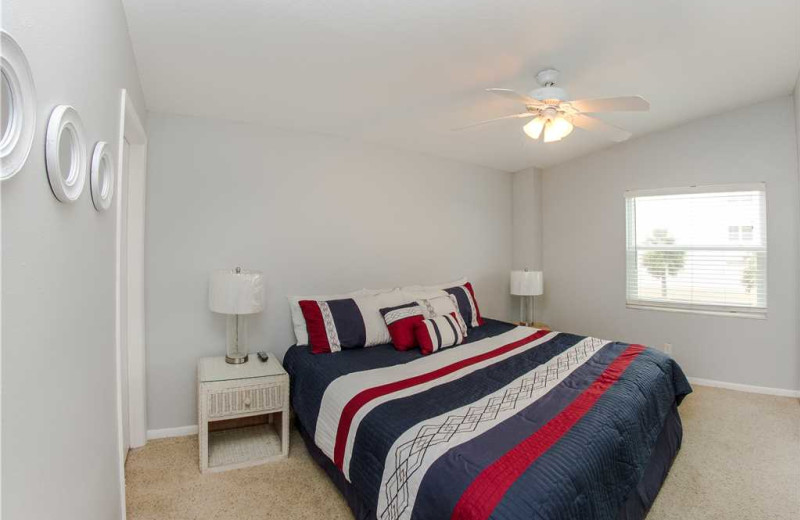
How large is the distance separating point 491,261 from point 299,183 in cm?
242

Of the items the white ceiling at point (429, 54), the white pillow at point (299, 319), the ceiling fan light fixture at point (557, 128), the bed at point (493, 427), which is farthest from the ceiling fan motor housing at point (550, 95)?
the white pillow at point (299, 319)

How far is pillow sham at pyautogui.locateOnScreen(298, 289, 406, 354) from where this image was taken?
2.68m

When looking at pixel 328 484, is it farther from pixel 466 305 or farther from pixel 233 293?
pixel 466 305

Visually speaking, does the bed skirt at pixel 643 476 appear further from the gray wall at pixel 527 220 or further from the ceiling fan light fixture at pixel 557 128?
the gray wall at pixel 527 220

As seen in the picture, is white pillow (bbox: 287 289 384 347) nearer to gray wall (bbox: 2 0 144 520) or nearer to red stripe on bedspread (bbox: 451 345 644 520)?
gray wall (bbox: 2 0 144 520)

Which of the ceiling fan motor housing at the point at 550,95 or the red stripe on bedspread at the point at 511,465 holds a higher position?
the ceiling fan motor housing at the point at 550,95

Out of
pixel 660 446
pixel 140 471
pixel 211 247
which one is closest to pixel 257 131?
pixel 211 247

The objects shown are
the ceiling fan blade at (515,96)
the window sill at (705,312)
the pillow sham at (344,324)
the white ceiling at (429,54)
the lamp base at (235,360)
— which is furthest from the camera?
the window sill at (705,312)

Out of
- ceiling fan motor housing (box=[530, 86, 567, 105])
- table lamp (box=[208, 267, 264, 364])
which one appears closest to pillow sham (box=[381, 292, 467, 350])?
table lamp (box=[208, 267, 264, 364])

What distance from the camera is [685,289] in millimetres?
3906

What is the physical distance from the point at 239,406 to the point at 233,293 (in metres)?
0.67

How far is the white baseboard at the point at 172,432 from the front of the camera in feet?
8.55

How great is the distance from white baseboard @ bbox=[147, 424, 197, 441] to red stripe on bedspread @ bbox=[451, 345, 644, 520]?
7.27ft

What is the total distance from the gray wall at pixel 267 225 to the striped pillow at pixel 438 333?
0.86 meters
